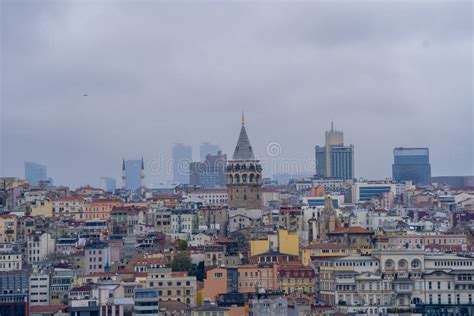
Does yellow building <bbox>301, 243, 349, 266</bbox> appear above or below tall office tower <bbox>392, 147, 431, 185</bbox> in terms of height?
below

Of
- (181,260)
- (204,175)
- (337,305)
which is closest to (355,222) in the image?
(181,260)

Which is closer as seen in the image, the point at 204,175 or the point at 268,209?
the point at 268,209

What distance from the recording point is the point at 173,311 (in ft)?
145

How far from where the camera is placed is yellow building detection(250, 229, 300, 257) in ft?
183

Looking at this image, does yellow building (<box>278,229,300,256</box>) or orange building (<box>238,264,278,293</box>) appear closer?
orange building (<box>238,264,278,293</box>)

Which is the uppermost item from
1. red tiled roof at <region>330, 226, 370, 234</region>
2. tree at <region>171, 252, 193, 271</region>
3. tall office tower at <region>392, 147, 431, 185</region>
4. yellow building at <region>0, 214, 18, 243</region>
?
tall office tower at <region>392, 147, 431, 185</region>

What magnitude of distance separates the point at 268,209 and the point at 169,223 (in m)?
6.41

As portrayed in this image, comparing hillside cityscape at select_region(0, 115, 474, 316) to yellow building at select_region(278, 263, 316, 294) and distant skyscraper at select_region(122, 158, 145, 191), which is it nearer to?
yellow building at select_region(278, 263, 316, 294)

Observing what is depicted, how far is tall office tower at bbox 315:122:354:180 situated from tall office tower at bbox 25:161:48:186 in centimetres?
2032

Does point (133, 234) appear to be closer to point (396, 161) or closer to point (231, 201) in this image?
point (231, 201)

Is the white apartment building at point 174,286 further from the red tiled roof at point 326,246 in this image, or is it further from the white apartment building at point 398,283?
the red tiled roof at point 326,246

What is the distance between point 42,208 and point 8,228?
10.0 m

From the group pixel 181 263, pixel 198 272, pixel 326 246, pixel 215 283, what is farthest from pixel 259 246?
pixel 215 283


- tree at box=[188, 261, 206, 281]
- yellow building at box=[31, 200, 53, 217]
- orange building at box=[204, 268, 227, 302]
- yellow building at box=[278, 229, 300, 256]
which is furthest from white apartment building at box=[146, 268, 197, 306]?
yellow building at box=[31, 200, 53, 217]
